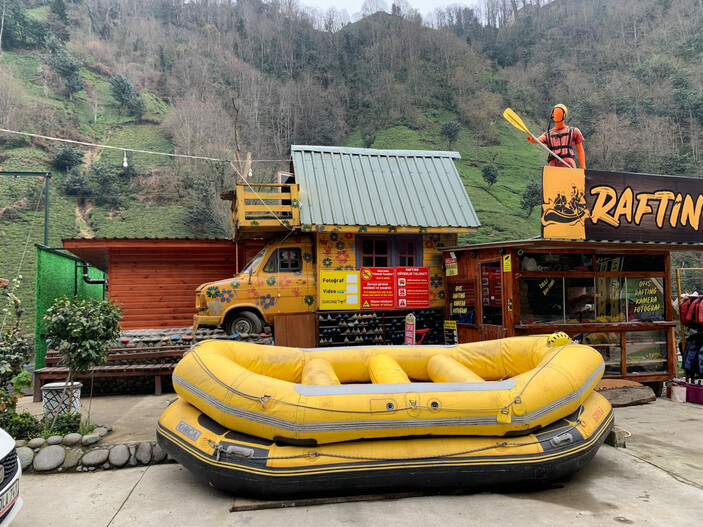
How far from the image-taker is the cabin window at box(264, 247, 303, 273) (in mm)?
10203

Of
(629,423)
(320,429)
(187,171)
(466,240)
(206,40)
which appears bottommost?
(629,423)

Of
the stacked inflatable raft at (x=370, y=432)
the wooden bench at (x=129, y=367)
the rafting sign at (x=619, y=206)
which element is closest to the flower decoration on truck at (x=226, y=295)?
the wooden bench at (x=129, y=367)

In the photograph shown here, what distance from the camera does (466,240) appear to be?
125 ft

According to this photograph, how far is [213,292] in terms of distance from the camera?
9766mm

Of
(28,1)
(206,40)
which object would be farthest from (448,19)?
(28,1)

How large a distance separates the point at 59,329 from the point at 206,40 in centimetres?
8036

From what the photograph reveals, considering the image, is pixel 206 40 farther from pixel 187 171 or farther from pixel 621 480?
pixel 621 480

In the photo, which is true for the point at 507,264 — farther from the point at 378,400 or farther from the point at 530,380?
the point at 378,400

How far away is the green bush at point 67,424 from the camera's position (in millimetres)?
5617

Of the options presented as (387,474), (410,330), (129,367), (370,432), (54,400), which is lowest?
(387,474)

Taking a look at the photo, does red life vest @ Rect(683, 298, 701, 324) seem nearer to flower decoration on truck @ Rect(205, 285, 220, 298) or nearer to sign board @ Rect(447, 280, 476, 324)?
sign board @ Rect(447, 280, 476, 324)

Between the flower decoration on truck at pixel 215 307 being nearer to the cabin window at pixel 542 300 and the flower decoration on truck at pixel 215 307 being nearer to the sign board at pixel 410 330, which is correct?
the sign board at pixel 410 330

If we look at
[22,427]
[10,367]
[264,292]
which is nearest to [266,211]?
[264,292]

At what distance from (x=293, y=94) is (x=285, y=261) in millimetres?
59533
